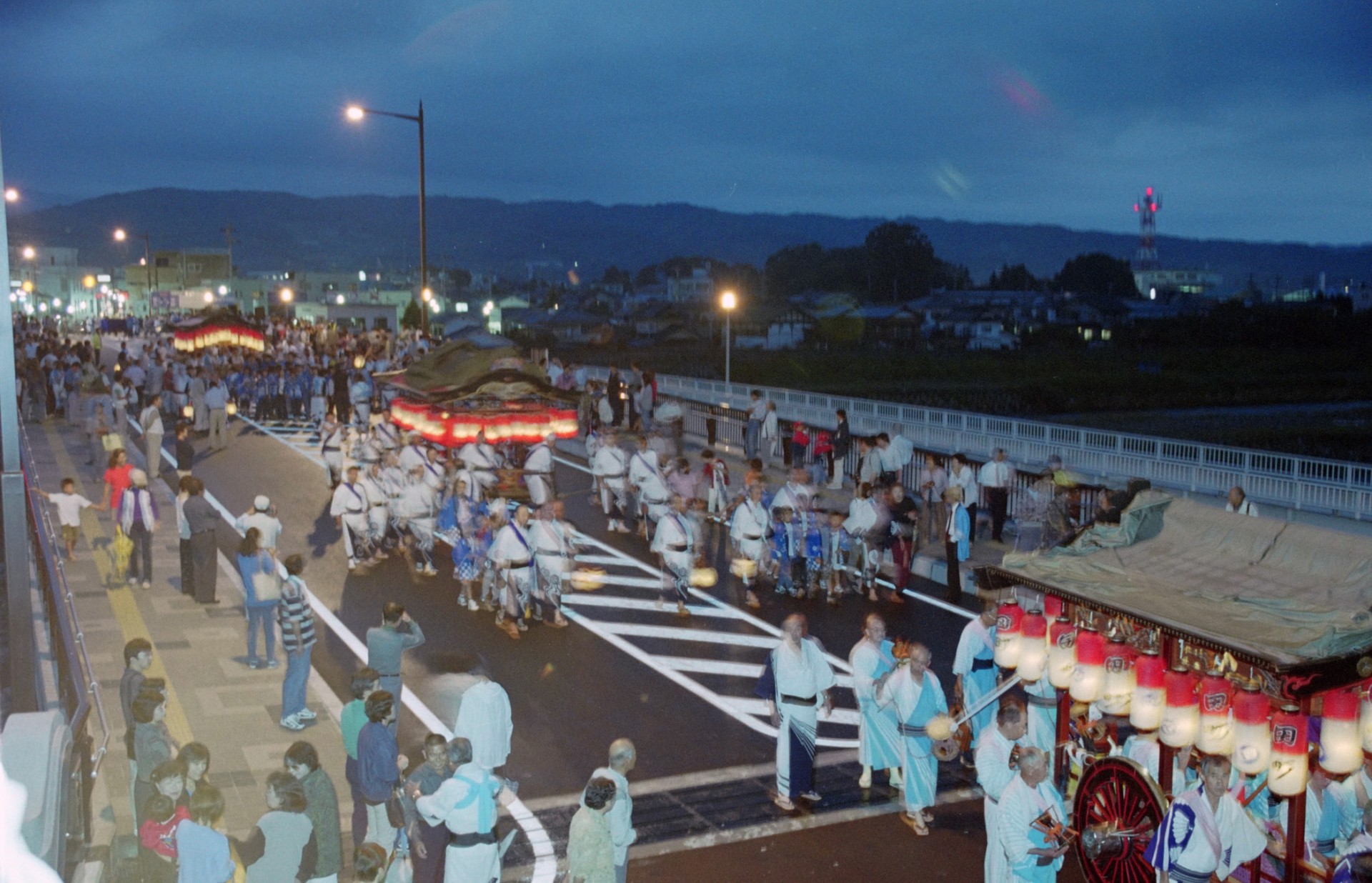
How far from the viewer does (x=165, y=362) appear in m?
36.2

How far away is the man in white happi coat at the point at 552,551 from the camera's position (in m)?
13.6

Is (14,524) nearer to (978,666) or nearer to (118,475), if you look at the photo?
(978,666)

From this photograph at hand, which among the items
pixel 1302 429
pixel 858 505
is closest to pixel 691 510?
pixel 858 505

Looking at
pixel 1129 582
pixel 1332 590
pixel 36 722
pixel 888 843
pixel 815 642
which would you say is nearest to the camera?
pixel 36 722

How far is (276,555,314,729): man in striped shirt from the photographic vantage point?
10.4 m

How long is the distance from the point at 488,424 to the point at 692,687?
9.80 meters

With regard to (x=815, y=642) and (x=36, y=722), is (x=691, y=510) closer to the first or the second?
(x=815, y=642)

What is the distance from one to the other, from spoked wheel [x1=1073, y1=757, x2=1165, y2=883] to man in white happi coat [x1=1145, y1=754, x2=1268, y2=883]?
38cm

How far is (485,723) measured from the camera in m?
7.98

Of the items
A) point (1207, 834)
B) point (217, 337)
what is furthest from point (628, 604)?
point (217, 337)

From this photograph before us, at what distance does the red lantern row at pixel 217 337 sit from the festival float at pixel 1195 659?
4148 centimetres

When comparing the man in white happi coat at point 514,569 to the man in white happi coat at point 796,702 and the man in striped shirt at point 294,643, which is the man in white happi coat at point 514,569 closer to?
the man in striped shirt at point 294,643

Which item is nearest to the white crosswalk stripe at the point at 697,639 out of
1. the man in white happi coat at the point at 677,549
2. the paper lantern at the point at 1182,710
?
the man in white happi coat at the point at 677,549

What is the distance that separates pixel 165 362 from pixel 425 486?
77.0 ft
